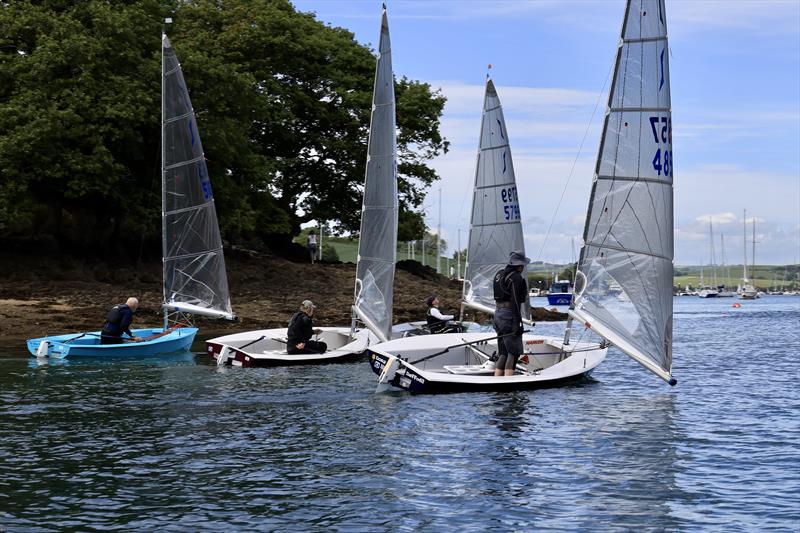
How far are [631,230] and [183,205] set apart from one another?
51.2 ft

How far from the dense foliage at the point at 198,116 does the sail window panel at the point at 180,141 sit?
10144 millimetres

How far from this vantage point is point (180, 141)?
31297mm

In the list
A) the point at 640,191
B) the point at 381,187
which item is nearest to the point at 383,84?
the point at 381,187

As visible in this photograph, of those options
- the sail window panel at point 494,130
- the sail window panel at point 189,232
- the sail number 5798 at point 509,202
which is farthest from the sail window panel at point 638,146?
the sail window panel at point 189,232

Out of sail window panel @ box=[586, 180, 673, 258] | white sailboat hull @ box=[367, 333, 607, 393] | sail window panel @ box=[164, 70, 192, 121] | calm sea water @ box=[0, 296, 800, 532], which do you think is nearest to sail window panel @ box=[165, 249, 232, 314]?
sail window panel @ box=[164, 70, 192, 121]

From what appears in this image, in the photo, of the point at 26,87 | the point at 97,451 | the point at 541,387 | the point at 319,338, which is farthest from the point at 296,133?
the point at 97,451

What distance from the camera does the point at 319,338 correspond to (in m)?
29.3

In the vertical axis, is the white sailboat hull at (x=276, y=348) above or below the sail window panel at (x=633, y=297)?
below

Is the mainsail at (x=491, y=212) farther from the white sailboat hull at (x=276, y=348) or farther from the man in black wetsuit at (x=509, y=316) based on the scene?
the man in black wetsuit at (x=509, y=316)

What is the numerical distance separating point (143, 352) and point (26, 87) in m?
17.2

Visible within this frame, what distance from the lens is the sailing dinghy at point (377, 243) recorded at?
89.2 ft

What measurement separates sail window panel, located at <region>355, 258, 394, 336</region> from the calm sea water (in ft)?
10.5

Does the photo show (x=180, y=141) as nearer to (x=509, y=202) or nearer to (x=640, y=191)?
(x=509, y=202)

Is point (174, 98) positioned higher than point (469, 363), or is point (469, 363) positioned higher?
point (174, 98)
